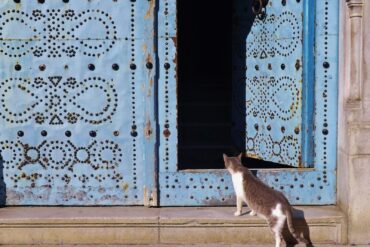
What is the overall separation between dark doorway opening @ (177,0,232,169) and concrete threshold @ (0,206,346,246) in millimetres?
2068

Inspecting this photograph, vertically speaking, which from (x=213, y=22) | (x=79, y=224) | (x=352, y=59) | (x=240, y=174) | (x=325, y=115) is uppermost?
(x=213, y=22)

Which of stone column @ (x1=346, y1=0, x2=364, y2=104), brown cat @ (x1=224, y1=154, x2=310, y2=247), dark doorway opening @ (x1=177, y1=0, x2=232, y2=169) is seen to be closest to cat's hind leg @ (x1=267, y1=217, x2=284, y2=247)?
brown cat @ (x1=224, y1=154, x2=310, y2=247)

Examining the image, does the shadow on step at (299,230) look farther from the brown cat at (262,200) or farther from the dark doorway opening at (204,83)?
the dark doorway opening at (204,83)

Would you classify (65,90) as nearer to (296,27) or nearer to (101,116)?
(101,116)

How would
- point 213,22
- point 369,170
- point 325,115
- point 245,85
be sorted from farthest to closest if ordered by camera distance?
1. point 213,22
2. point 245,85
3. point 325,115
4. point 369,170

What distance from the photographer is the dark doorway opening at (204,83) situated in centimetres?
747

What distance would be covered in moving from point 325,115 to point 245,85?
134cm

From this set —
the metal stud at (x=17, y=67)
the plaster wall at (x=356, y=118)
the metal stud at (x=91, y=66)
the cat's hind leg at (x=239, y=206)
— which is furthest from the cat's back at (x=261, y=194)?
the metal stud at (x=17, y=67)

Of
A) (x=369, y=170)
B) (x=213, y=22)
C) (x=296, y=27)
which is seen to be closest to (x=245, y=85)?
(x=296, y=27)

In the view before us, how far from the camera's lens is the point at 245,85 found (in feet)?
20.6

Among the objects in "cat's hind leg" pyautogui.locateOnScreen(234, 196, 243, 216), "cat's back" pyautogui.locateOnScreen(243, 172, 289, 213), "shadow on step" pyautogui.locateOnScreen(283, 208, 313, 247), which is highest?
"cat's back" pyautogui.locateOnScreen(243, 172, 289, 213)

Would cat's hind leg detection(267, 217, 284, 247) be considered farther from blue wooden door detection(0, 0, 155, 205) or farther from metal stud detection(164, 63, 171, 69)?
metal stud detection(164, 63, 171, 69)

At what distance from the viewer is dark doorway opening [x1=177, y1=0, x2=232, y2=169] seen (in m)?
7.47

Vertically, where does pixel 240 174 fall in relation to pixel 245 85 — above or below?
below
